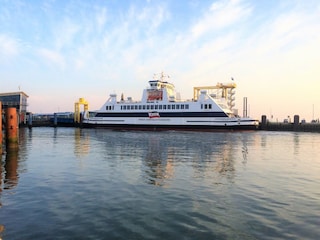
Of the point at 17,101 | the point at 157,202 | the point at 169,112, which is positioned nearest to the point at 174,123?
the point at 169,112

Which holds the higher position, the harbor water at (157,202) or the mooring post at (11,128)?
the mooring post at (11,128)

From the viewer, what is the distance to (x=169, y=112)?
60188 mm

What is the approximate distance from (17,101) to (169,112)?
1506 inches

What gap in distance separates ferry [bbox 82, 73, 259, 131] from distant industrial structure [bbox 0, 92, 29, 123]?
1575 cm

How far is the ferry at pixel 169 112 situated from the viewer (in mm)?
55969

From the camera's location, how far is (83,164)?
14.6m

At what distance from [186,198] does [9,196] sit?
16.4ft

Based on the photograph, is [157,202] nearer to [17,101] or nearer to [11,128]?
[11,128]

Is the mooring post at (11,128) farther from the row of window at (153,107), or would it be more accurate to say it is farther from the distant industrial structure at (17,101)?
the distant industrial structure at (17,101)

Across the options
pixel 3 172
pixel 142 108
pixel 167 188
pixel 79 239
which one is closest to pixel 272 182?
pixel 167 188

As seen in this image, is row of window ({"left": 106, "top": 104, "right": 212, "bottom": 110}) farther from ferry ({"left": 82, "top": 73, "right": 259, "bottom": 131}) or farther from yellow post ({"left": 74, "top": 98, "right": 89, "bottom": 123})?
yellow post ({"left": 74, "top": 98, "right": 89, "bottom": 123})

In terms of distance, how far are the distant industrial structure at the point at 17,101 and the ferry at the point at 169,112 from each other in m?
15.8

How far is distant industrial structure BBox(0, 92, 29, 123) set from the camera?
71806mm

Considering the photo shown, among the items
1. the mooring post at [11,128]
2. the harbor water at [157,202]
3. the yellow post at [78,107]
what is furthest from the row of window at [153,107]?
the harbor water at [157,202]
